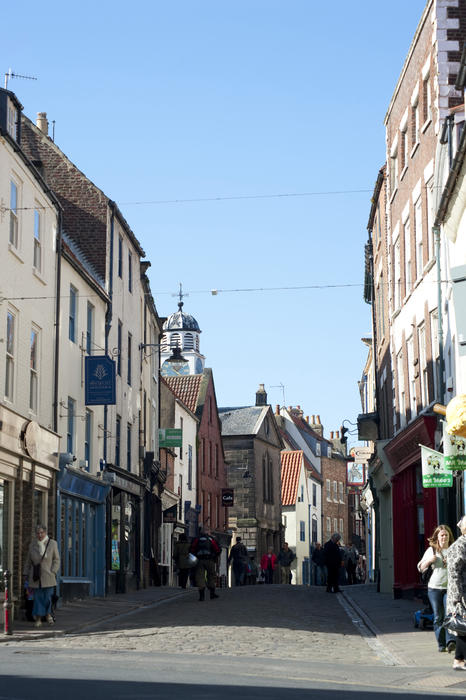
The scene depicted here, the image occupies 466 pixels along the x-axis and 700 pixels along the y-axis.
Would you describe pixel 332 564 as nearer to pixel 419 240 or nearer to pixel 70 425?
pixel 70 425

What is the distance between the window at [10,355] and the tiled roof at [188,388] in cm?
3478

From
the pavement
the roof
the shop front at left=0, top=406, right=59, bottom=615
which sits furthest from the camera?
the roof

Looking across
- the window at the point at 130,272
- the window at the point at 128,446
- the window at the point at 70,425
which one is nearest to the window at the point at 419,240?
the window at the point at 70,425

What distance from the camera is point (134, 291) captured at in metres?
37.1

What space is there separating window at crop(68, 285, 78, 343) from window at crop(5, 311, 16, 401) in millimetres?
4963

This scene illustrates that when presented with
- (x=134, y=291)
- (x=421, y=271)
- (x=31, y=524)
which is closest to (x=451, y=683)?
(x=31, y=524)

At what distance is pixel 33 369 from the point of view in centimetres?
2428

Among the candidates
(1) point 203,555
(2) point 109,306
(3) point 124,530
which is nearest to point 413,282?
(1) point 203,555

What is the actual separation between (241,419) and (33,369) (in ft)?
155

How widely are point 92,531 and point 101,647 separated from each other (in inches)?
589

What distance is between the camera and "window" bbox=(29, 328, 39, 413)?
24078mm

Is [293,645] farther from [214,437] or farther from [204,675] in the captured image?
[214,437]

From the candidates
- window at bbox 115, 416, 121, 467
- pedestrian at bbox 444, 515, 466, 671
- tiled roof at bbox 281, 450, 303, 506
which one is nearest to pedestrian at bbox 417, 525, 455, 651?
pedestrian at bbox 444, 515, 466, 671

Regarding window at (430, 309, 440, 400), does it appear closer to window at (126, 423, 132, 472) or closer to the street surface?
the street surface
